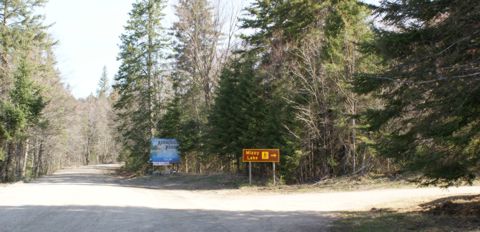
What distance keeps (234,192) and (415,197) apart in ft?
27.8

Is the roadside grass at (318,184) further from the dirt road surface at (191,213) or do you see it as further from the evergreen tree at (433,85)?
the evergreen tree at (433,85)

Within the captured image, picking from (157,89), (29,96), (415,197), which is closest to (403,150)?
(415,197)

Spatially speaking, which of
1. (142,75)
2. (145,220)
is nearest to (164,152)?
(142,75)

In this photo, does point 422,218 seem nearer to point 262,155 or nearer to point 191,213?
point 191,213

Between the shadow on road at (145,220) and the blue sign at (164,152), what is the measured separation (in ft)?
68.2

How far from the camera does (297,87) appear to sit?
23.8m

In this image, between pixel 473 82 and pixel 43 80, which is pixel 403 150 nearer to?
pixel 473 82

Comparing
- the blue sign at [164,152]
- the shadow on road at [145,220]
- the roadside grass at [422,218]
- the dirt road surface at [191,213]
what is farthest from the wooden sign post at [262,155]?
the blue sign at [164,152]

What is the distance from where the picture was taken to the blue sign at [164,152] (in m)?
34.6

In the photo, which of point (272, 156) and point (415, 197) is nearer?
point (415, 197)

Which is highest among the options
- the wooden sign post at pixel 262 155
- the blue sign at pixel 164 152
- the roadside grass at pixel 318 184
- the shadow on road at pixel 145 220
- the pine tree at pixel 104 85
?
the pine tree at pixel 104 85

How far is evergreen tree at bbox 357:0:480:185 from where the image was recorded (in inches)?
305

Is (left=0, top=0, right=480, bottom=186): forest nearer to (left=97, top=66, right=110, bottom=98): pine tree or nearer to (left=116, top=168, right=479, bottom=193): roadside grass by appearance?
(left=116, top=168, right=479, bottom=193): roadside grass

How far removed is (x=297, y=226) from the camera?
10273 millimetres
